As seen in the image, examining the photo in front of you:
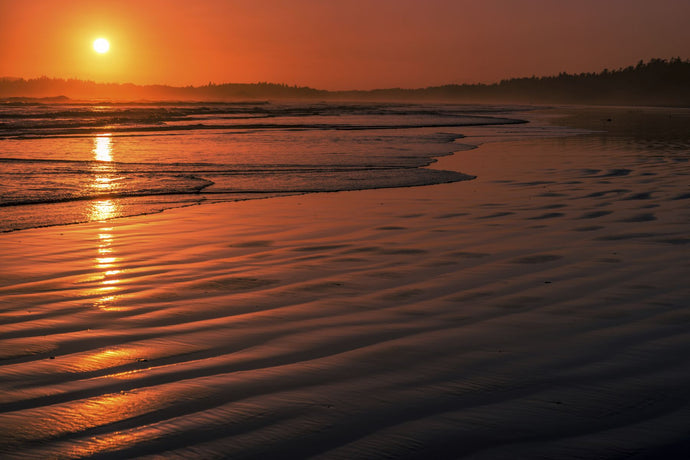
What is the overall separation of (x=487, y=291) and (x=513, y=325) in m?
0.70

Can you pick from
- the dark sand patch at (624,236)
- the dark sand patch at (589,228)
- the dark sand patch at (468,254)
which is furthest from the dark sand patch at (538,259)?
the dark sand patch at (589,228)

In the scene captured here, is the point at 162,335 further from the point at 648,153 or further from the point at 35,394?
the point at 648,153

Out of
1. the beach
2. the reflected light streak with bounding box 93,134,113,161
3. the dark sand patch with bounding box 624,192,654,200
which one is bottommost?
the beach

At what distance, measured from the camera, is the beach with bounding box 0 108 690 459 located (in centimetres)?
251

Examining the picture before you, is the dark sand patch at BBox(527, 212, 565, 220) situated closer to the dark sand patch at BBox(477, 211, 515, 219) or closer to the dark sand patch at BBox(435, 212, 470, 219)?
the dark sand patch at BBox(477, 211, 515, 219)

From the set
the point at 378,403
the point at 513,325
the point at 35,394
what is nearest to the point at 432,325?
the point at 513,325

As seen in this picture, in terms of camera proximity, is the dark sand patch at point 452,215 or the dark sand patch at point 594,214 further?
the dark sand patch at point 452,215

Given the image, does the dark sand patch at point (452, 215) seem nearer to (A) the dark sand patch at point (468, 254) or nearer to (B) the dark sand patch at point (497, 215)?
(B) the dark sand patch at point (497, 215)

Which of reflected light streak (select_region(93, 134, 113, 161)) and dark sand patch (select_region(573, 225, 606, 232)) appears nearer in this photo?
dark sand patch (select_region(573, 225, 606, 232))

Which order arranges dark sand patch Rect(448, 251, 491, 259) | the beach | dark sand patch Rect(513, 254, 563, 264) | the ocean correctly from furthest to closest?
1. the ocean
2. dark sand patch Rect(448, 251, 491, 259)
3. dark sand patch Rect(513, 254, 563, 264)
4. the beach

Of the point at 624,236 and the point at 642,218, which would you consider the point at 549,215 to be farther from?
the point at 624,236

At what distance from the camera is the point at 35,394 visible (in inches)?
113

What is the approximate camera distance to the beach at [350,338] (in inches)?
98.9

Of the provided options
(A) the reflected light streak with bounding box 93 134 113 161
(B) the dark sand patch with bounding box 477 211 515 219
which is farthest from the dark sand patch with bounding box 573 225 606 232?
(A) the reflected light streak with bounding box 93 134 113 161
